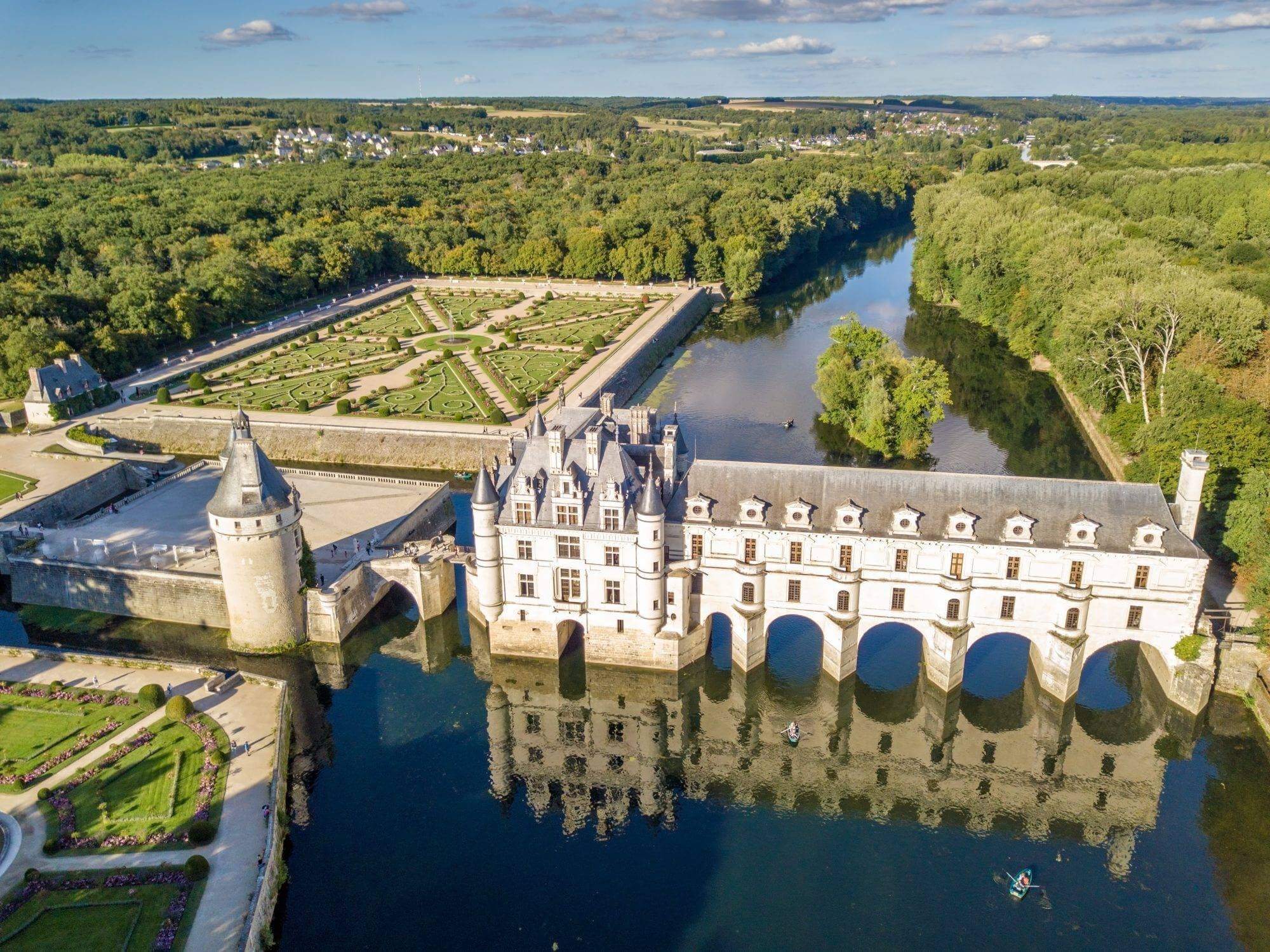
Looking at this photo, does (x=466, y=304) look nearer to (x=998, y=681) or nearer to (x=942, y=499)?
(x=942, y=499)

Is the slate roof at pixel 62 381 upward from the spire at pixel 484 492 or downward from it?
downward

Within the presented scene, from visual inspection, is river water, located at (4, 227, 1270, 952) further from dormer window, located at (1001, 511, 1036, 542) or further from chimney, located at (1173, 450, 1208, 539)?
dormer window, located at (1001, 511, 1036, 542)

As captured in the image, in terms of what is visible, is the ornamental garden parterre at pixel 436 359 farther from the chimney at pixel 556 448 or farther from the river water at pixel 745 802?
the river water at pixel 745 802

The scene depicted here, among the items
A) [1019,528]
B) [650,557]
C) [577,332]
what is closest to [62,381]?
[577,332]

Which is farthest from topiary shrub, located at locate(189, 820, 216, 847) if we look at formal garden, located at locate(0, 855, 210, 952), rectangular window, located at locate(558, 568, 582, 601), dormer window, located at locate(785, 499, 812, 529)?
dormer window, located at locate(785, 499, 812, 529)

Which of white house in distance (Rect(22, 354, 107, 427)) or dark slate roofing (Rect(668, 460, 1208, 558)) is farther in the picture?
white house in distance (Rect(22, 354, 107, 427))

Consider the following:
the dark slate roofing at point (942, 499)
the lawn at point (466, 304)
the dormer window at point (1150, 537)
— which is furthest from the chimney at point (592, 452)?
the lawn at point (466, 304)
